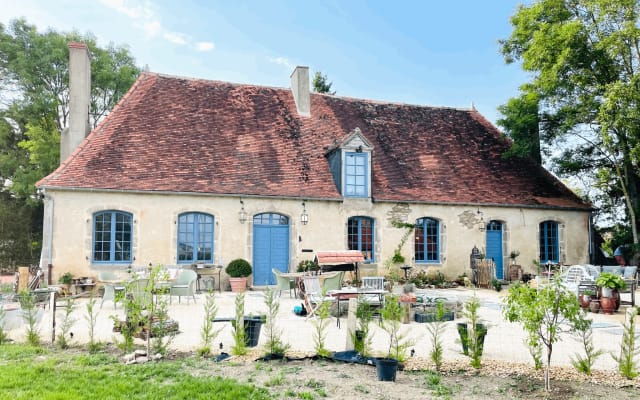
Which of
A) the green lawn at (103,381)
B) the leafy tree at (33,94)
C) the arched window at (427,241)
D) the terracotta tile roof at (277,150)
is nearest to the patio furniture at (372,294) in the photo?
the green lawn at (103,381)

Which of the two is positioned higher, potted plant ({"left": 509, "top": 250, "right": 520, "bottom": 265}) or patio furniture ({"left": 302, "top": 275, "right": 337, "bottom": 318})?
potted plant ({"left": 509, "top": 250, "right": 520, "bottom": 265})

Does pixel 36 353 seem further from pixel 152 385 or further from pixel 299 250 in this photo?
pixel 299 250

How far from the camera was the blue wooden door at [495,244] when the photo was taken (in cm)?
1644

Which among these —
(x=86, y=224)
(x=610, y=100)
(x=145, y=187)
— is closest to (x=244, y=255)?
(x=145, y=187)

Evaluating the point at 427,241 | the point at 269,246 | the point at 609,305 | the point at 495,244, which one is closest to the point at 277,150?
the point at 269,246

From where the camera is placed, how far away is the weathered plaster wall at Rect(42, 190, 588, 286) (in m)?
12.7

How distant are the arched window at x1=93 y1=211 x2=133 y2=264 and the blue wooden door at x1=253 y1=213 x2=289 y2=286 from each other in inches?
136

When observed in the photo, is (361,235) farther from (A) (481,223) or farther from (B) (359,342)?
(B) (359,342)

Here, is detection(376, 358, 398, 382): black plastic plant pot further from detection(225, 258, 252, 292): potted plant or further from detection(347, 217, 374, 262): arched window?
detection(347, 217, 374, 262): arched window

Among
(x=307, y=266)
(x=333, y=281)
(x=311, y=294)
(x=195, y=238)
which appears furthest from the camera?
(x=307, y=266)

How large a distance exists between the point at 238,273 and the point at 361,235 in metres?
4.02

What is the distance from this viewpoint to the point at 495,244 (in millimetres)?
16516

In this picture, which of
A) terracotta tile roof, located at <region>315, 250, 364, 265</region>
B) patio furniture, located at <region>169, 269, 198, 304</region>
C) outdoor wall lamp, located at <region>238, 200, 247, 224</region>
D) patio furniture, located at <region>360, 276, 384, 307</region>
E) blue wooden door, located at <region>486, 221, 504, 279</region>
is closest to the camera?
patio furniture, located at <region>360, 276, 384, 307</region>

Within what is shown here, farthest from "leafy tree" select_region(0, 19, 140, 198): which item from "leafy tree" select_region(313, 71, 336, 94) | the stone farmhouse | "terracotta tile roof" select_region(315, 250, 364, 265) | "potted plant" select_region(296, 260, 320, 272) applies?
"terracotta tile roof" select_region(315, 250, 364, 265)
